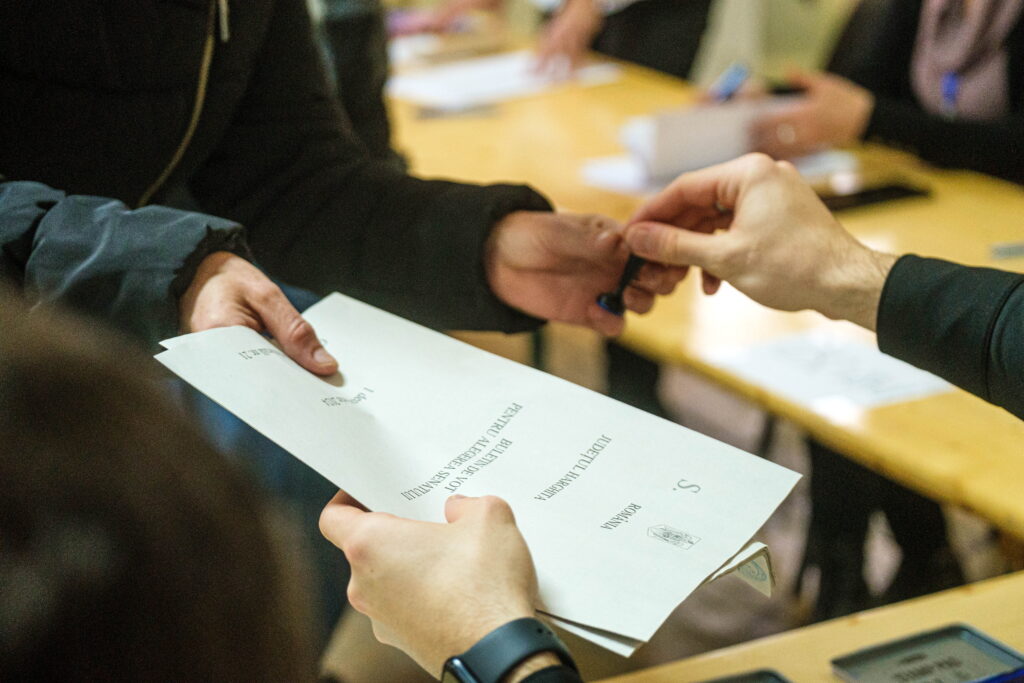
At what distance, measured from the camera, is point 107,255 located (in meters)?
0.58

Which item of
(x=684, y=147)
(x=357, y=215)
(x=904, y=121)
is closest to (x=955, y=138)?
(x=904, y=121)

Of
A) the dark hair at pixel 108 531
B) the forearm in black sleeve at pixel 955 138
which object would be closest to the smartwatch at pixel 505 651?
the dark hair at pixel 108 531

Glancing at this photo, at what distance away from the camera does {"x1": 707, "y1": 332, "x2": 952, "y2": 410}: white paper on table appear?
1.00m

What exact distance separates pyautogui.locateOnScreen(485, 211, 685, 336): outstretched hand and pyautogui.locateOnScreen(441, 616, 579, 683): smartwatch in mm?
415

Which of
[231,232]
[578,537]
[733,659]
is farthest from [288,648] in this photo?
[733,659]

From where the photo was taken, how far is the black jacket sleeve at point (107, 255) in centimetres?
56

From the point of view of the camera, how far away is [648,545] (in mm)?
495

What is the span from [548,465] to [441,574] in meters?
0.09

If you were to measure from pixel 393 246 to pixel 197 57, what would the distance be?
0.21 m

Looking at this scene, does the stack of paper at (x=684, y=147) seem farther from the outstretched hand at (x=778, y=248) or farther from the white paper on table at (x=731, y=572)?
the white paper on table at (x=731, y=572)

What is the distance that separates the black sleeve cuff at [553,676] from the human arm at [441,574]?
1.1 inches

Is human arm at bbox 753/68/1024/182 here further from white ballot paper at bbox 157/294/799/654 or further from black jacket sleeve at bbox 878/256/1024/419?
white ballot paper at bbox 157/294/799/654

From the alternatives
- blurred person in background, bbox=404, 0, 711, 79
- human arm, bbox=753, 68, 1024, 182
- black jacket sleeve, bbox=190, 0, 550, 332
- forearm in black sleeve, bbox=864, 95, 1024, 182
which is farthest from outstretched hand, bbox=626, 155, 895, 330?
blurred person in background, bbox=404, 0, 711, 79

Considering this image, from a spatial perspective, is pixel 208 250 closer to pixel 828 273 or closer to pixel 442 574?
pixel 442 574
